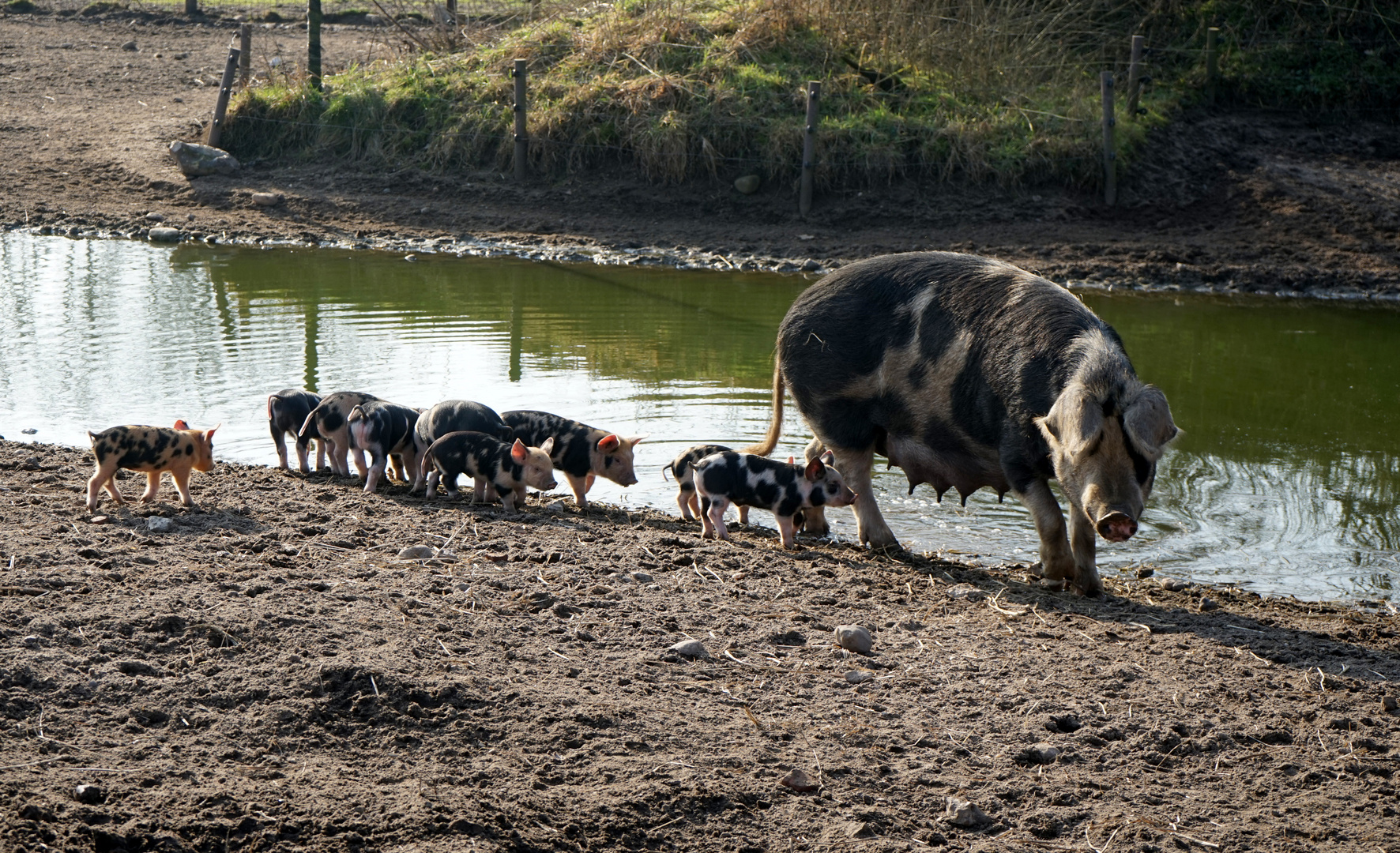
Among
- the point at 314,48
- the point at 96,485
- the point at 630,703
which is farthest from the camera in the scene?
the point at 314,48

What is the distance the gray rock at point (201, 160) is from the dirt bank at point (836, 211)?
0.17 m

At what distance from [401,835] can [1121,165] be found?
1508 cm

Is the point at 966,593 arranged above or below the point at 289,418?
below

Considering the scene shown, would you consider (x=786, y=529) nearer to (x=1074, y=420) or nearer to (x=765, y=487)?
(x=765, y=487)

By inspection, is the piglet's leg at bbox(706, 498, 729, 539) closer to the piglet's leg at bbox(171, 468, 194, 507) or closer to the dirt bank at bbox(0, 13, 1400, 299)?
the piglet's leg at bbox(171, 468, 194, 507)

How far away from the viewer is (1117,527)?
16.0ft

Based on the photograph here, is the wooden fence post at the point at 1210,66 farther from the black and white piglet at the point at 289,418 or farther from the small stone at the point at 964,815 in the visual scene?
the small stone at the point at 964,815

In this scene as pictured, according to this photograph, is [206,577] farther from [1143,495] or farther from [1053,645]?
[1143,495]

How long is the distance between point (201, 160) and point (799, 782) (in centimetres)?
1634

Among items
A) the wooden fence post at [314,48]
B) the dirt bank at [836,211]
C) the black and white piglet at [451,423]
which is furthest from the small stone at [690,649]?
the wooden fence post at [314,48]

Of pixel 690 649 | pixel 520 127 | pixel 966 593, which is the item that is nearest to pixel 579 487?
pixel 966 593

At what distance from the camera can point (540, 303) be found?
13.1 meters

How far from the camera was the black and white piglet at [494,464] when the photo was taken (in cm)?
702

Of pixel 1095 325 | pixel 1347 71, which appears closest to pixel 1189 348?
pixel 1095 325
